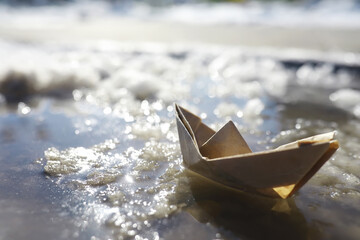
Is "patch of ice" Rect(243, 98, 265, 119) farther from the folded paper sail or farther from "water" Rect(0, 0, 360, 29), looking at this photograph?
"water" Rect(0, 0, 360, 29)

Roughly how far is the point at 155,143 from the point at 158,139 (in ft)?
0.18

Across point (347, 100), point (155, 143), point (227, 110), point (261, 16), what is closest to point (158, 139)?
point (155, 143)

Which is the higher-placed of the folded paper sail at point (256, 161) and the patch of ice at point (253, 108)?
the folded paper sail at point (256, 161)

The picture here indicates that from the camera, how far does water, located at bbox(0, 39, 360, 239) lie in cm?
86

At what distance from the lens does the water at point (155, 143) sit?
0.86 meters

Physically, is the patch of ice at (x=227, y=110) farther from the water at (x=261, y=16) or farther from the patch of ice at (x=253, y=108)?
the water at (x=261, y=16)

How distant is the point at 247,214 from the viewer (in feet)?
2.91

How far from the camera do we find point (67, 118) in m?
1.61

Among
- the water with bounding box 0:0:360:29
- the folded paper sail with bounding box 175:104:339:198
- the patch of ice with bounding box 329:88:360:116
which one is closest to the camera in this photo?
the folded paper sail with bounding box 175:104:339:198

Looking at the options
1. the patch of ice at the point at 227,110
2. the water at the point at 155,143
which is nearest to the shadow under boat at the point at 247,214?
the water at the point at 155,143

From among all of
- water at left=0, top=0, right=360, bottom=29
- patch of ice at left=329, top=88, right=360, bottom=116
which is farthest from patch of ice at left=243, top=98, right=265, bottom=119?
water at left=0, top=0, right=360, bottom=29

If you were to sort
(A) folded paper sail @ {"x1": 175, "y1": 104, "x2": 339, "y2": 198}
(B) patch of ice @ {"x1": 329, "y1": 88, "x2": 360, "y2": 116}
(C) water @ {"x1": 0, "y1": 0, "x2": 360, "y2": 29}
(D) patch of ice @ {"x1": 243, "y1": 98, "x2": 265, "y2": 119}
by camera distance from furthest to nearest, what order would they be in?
(C) water @ {"x1": 0, "y1": 0, "x2": 360, "y2": 29} → (B) patch of ice @ {"x1": 329, "y1": 88, "x2": 360, "y2": 116} → (D) patch of ice @ {"x1": 243, "y1": 98, "x2": 265, "y2": 119} → (A) folded paper sail @ {"x1": 175, "y1": 104, "x2": 339, "y2": 198}

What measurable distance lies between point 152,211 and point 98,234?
14 centimetres

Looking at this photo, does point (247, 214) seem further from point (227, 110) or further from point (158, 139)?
point (227, 110)
